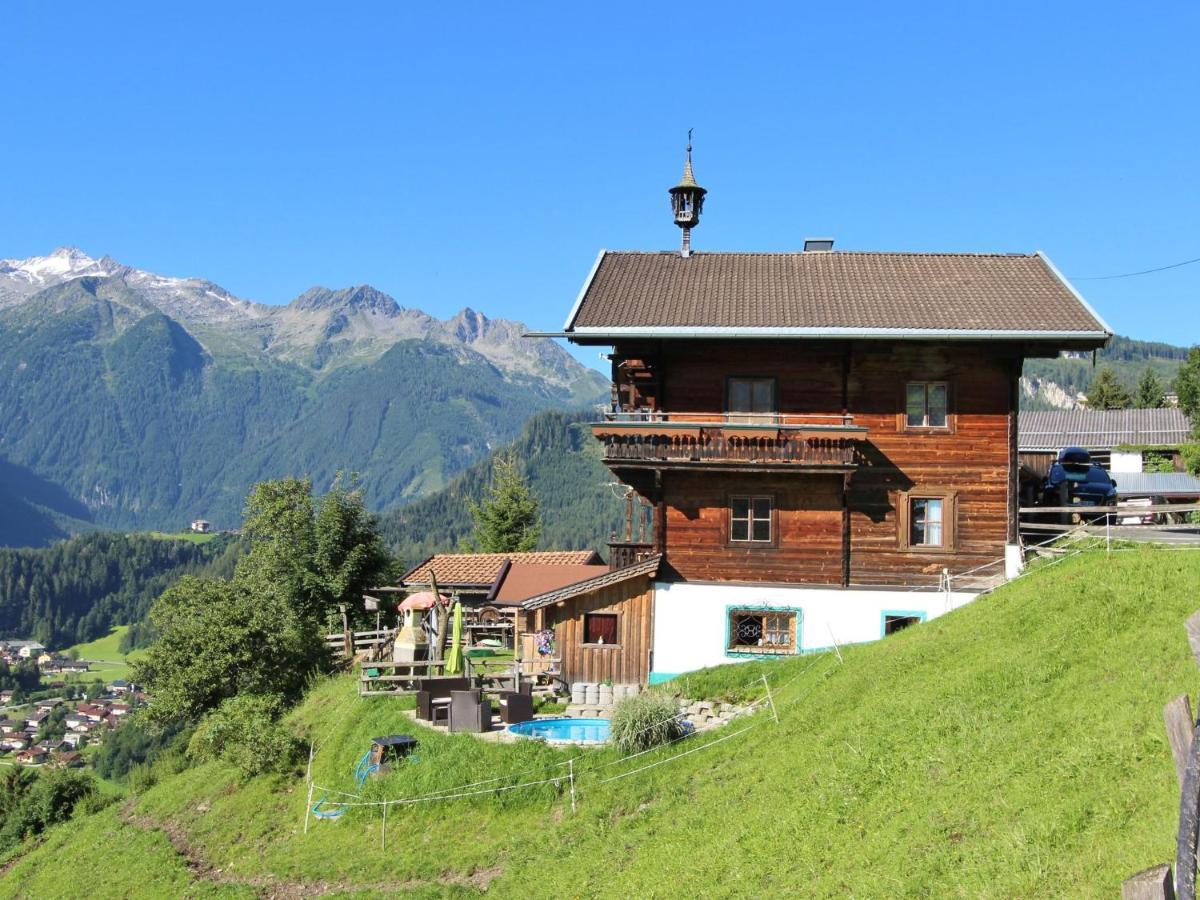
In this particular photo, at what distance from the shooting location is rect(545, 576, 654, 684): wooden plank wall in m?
30.4

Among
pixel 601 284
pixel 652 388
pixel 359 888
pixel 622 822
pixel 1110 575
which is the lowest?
pixel 359 888

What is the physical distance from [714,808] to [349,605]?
31.7m

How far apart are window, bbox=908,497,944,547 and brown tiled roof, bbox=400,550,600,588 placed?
2123cm

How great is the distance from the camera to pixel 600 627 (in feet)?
101

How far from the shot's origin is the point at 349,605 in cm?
4781

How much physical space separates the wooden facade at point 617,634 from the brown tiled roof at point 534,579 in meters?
10.3

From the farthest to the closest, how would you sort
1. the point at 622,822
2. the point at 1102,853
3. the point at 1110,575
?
1. the point at 1110,575
2. the point at 622,822
3. the point at 1102,853

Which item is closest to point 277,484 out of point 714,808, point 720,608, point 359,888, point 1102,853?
point 720,608

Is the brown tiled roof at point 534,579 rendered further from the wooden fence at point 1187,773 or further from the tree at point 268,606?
the wooden fence at point 1187,773

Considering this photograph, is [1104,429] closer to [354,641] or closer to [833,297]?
[833,297]

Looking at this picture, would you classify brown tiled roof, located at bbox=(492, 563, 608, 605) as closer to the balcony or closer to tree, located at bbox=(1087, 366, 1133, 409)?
the balcony

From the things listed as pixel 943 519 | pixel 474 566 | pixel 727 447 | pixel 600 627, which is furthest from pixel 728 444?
pixel 474 566

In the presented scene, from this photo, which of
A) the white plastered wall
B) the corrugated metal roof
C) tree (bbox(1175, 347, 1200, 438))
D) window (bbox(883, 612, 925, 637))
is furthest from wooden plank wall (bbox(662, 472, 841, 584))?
tree (bbox(1175, 347, 1200, 438))

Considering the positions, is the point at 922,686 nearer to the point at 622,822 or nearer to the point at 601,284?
the point at 622,822
